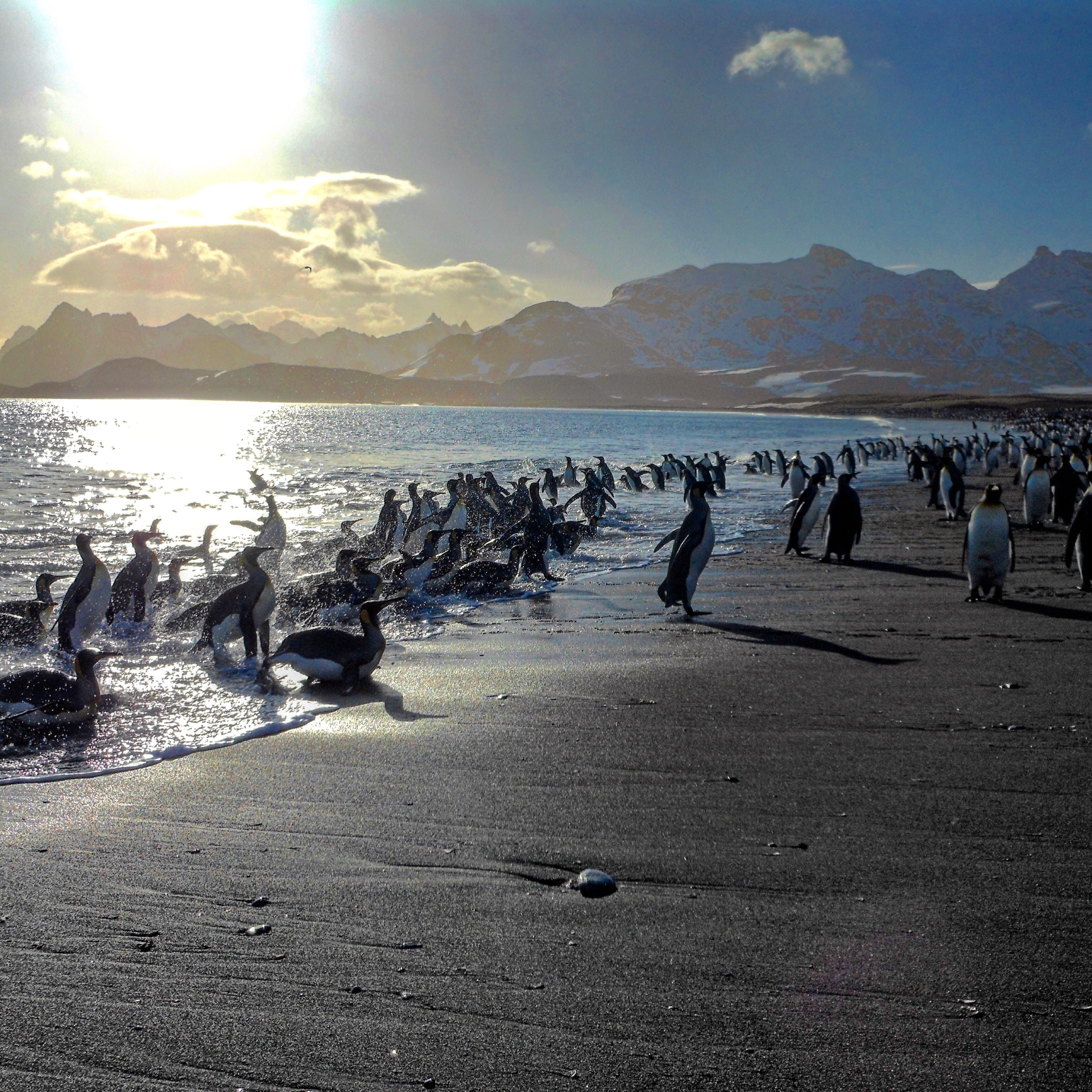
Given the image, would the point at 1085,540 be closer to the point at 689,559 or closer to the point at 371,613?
the point at 689,559

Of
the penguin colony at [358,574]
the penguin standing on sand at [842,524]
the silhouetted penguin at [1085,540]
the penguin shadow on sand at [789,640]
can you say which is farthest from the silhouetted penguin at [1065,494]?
the penguin shadow on sand at [789,640]

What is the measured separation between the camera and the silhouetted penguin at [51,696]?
4551 mm

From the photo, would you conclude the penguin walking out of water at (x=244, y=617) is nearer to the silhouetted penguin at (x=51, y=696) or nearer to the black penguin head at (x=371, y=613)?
the black penguin head at (x=371, y=613)

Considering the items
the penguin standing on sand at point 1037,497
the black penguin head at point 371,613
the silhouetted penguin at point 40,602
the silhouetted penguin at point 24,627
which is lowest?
the silhouetted penguin at point 24,627

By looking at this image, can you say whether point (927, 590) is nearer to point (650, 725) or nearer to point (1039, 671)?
point (1039, 671)

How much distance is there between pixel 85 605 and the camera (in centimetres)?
754

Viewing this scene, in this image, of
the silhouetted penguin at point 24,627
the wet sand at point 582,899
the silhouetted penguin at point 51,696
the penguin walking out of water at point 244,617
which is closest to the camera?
the wet sand at point 582,899

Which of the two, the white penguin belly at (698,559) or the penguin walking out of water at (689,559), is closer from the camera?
the penguin walking out of water at (689,559)

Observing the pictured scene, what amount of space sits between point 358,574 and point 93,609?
2184 mm

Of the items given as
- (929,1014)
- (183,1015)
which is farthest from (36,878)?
(929,1014)

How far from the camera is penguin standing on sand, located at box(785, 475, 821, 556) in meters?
11.5

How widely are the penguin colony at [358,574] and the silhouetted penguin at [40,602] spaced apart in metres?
0.02

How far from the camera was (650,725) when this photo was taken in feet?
14.7

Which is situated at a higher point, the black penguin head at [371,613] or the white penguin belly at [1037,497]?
the white penguin belly at [1037,497]
